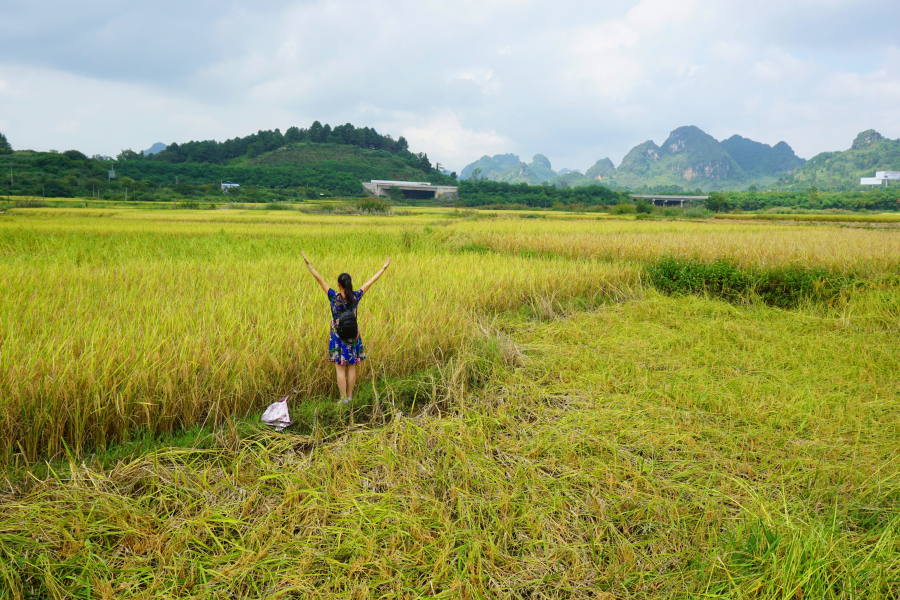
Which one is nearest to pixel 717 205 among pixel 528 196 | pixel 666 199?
pixel 666 199

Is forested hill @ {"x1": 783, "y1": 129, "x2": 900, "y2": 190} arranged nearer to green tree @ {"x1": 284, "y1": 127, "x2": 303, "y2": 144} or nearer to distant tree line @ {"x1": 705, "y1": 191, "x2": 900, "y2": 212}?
distant tree line @ {"x1": 705, "y1": 191, "x2": 900, "y2": 212}

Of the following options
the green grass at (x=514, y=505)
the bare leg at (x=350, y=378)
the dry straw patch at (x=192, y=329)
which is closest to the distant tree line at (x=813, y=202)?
the dry straw patch at (x=192, y=329)

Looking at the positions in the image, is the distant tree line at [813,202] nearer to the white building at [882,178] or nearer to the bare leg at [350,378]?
the white building at [882,178]

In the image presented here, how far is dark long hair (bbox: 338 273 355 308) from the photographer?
2.71 meters

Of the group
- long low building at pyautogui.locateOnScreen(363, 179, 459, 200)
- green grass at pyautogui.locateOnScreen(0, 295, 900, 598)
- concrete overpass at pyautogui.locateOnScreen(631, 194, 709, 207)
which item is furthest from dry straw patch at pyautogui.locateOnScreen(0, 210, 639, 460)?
concrete overpass at pyautogui.locateOnScreen(631, 194, 709, 207)

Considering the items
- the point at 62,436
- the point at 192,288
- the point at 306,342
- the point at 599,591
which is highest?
the point at 192,288

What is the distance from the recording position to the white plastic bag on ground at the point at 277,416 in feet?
9.06

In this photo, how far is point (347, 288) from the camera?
2.77m

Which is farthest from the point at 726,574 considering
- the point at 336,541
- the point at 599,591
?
the point at 336,541

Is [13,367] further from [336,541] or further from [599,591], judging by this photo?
[599,591]

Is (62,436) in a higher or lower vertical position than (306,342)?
lower

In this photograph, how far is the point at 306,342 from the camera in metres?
3.47

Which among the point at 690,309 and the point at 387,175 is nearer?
the point at 690,309

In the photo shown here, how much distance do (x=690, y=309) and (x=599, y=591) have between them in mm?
5379
